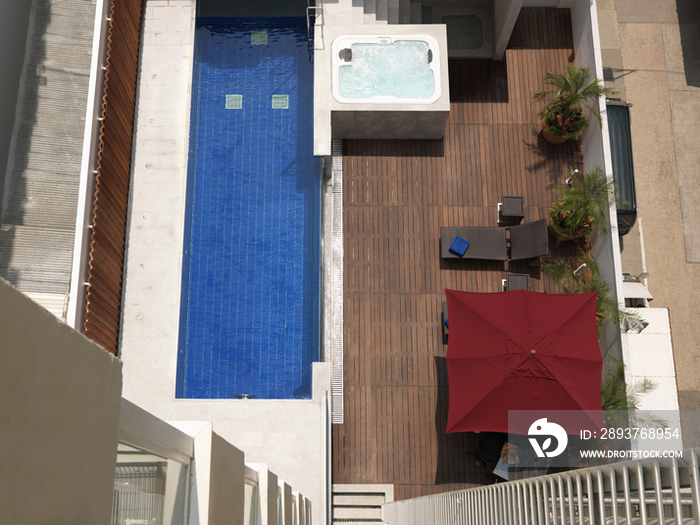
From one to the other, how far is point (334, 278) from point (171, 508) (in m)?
8.72

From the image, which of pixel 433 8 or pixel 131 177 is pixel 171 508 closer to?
pixel 131 177

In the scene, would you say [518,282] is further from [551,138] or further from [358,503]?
[358,503]

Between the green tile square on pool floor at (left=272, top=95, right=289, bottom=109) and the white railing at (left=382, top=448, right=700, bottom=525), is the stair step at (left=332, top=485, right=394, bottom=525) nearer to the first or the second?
the white railing at (left=382, top=448, right=700, bottom=525)

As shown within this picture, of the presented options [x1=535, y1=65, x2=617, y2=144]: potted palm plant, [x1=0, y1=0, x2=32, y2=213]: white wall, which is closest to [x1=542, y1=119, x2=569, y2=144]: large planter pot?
[x1=535, y1=65, x2=617, y2=144]: potted palm plant

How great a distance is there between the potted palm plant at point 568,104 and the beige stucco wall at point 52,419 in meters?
11.4

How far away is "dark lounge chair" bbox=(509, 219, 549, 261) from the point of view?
10.6m

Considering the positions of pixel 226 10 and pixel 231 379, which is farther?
pixel 226 10

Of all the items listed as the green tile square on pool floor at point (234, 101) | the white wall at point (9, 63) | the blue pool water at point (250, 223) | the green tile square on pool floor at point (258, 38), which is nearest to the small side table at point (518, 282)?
the blue pool water at point (250, 223)

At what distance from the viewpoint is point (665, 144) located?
41.7 feet

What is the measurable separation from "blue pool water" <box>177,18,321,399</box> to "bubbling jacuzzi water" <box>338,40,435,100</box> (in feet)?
4.23

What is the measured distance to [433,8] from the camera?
41.9 ft

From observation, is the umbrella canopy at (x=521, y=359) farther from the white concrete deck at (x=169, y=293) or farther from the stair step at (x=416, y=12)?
the stair step at (x=416, y=12)

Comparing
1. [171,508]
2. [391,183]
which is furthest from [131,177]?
[171,508]

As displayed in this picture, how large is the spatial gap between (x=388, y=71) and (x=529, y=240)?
4.28 metres
